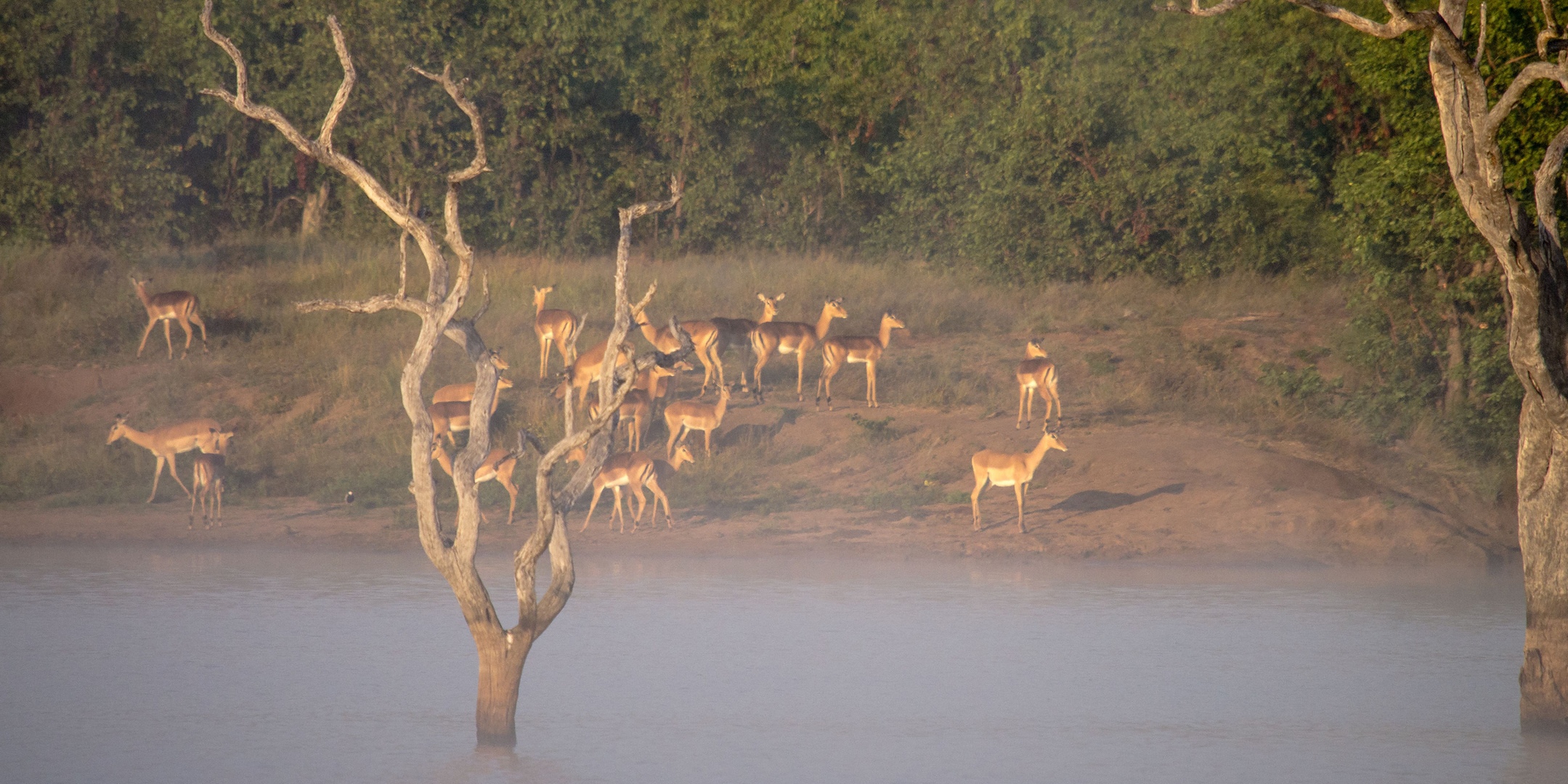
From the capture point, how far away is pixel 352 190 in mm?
27484

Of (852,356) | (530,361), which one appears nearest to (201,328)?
(530,361)

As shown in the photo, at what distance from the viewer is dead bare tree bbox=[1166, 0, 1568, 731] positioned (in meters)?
7.96

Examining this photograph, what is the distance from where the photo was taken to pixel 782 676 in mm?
10109

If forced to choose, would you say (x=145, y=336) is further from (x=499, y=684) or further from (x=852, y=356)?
(x=499, y=684)

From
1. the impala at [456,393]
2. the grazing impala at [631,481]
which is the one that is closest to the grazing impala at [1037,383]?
the grazing impala at [631,481]

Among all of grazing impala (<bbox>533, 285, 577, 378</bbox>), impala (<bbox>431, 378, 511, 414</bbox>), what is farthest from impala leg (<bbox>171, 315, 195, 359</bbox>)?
grazing impala (<bbox>533, 285, 577, 378</bbox>)

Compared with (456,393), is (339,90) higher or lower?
higher

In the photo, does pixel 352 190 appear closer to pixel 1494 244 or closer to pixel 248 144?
pixel 248 144

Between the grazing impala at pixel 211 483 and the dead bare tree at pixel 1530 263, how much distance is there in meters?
10.9

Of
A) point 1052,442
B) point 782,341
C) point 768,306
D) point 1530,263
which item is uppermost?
point 1530,263

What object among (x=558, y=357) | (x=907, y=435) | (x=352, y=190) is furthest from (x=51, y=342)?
(x=907, y=435)

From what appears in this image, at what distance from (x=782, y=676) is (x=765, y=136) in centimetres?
2250

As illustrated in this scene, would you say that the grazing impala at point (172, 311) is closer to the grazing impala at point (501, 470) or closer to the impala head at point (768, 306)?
the grazing impala at point (501, 470)

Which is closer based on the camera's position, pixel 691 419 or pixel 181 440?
pixel 181 440
